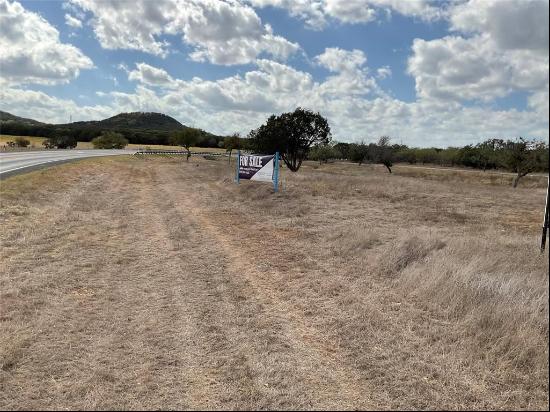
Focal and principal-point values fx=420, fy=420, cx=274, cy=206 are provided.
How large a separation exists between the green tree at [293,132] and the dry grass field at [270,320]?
30022 mm

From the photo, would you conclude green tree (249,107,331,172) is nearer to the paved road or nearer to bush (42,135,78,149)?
Result: the paved road

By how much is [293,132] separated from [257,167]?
21075mm

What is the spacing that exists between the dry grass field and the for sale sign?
897cm

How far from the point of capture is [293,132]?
131 feet

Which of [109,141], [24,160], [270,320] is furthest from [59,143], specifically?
[270,320]

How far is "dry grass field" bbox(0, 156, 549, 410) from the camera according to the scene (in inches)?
146

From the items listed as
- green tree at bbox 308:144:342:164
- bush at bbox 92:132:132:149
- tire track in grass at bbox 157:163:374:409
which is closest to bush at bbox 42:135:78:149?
bush at bbox 92:132:132:149

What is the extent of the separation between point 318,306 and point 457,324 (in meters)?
1.77

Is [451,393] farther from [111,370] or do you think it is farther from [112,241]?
[112,241]

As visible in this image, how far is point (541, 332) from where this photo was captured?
13.2 feet

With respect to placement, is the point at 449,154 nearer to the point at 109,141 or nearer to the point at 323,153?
the point at 323,153

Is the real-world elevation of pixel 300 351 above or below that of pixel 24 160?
below

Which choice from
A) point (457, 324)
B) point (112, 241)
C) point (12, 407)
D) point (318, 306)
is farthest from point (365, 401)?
point (112, 241)

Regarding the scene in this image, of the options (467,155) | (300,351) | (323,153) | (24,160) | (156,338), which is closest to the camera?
(300,351)
